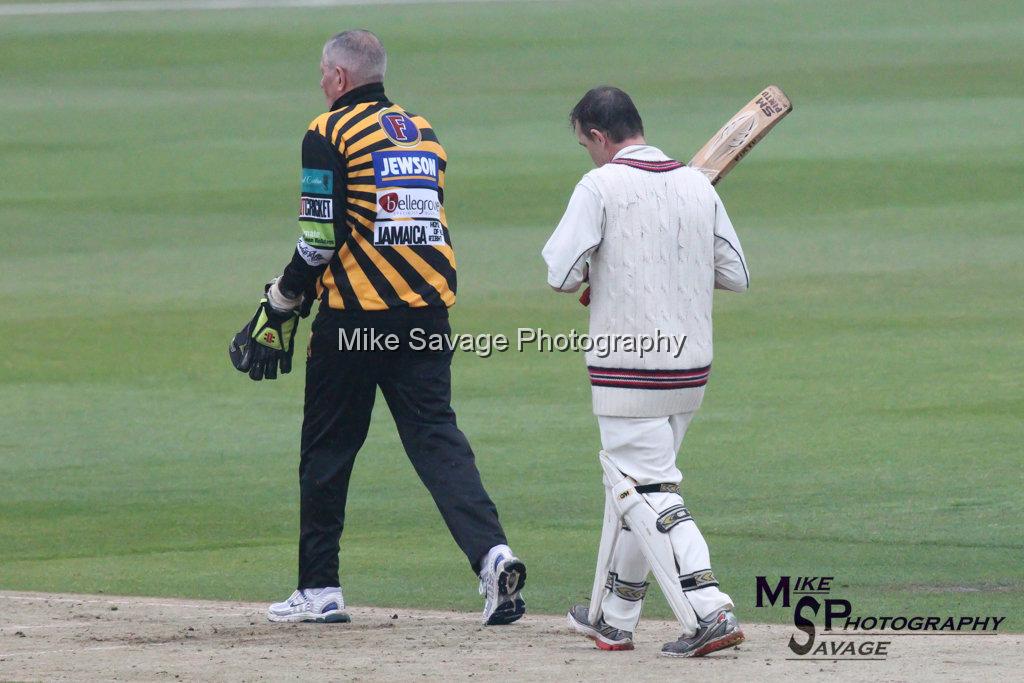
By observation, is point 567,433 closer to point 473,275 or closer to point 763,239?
point 473,275

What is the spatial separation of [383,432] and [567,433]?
1.01 meters

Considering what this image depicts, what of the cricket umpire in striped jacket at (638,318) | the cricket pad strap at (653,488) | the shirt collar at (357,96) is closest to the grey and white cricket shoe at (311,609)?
the cricket umpire in striped jacket at (638,318)

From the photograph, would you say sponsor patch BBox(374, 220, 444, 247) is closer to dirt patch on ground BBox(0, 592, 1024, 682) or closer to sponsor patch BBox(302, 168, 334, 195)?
sponsor patch BBox(302, 168, 334, 195)

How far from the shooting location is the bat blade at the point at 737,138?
610cm

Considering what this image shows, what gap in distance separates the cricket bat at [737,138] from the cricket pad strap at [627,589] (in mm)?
1397

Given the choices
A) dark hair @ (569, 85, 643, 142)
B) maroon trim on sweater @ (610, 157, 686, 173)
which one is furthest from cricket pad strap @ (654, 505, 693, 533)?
dark hair @ (569, 85, 643, 142)

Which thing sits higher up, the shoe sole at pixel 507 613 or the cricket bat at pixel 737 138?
the cricket bat at pixel 737 138

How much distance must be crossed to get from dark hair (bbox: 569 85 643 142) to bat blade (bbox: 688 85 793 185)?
0.53 metres

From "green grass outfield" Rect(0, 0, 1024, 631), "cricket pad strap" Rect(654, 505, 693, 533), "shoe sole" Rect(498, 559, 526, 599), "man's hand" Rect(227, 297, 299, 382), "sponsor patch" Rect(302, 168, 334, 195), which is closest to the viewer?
"cricket pad strap" Rect(654, 505, 693, 533)

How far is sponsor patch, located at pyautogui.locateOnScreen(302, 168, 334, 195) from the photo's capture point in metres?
6.06

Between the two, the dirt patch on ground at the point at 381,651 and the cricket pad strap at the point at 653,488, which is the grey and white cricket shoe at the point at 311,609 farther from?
the cricket pad strap at the point at 653,488

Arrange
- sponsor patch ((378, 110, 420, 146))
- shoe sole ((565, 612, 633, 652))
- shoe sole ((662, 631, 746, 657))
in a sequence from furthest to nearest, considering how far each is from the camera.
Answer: sponsor patch ((378, 110, 420, 146))
shoe sole ((565, 612, 633, 652))
shoe sole ((662, 631, 746, 657))
